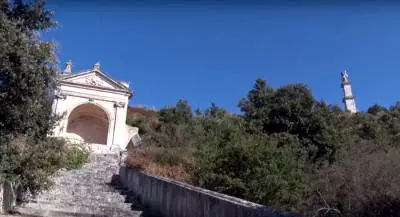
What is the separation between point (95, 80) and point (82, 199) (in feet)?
54.1

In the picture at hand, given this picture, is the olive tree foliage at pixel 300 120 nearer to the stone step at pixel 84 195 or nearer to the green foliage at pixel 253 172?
the green foliage at pixel 253 172

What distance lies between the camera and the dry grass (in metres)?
9.91

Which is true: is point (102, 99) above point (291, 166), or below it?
above

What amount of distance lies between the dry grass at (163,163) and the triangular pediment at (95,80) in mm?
12852

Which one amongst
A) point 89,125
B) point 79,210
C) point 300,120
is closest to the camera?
point 79,210

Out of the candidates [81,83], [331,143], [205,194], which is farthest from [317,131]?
[81,83]

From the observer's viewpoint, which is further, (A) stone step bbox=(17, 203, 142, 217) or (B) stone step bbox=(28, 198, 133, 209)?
(B) stone step bbox=(28, 198, 133, 209)

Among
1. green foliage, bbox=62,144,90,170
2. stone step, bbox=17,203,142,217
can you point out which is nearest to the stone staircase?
stone step, bbox=17,203,142,217

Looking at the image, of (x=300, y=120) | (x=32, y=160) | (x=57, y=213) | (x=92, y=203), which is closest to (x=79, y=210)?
(x=57, y=213)

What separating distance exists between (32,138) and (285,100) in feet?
54.8

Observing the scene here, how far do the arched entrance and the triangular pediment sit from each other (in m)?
2.82

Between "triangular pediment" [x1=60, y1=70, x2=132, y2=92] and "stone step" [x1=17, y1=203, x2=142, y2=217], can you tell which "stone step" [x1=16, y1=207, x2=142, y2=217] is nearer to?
"stone step" [x1=17, y1=203, x2=142, y2=217]

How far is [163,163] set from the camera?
10.7 m

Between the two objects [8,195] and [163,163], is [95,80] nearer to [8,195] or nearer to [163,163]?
[163,163]
